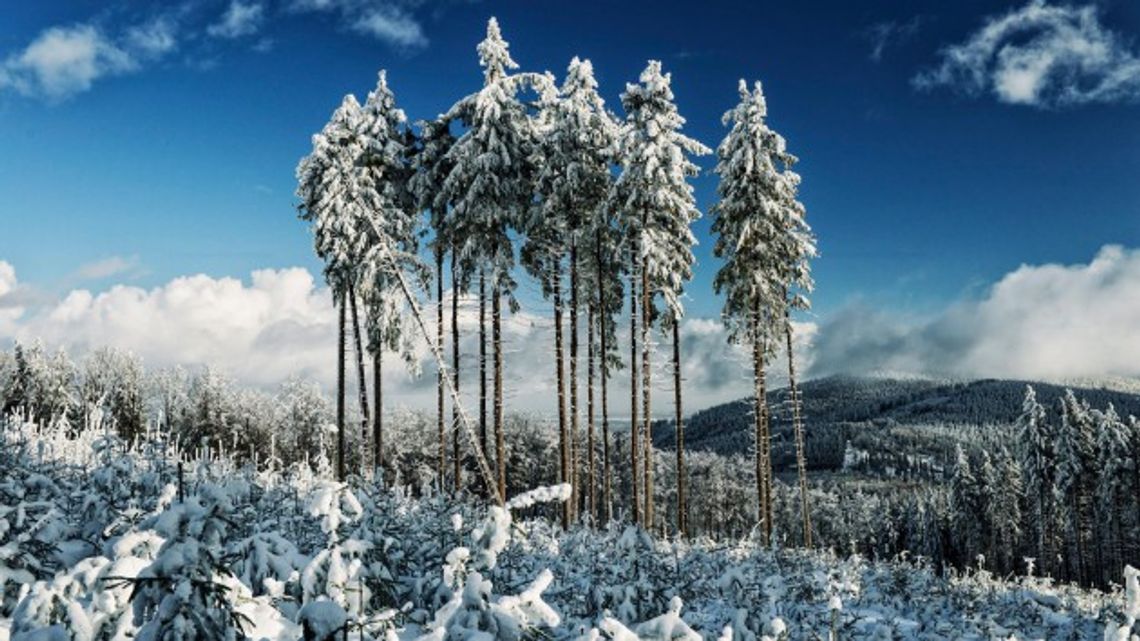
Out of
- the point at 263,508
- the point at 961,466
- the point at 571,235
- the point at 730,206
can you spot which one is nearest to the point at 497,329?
the point at 571,235

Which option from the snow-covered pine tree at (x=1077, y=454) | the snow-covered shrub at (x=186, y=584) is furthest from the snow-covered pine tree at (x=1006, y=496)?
the snow-covered shrub at (x=186, y=584)

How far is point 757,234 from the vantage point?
2528 cm

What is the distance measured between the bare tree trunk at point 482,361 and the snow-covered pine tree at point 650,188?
5315mm

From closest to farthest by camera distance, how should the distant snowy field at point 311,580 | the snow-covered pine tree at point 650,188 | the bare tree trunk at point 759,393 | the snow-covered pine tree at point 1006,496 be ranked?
the distant snowy field at point 311,580, the snow-covered pine tree at point 650,188, the bare tree trunk at point 759,393, the snow-covered pine tree at point 1006,496

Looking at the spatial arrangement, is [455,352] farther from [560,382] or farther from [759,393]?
[759,393]

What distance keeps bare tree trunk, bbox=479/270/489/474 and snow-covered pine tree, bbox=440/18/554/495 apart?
2.22 ft

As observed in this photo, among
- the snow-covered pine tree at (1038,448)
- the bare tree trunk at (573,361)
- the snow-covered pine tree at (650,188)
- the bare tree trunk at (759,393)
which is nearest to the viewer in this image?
the snow-covered pine tree at (650,188)

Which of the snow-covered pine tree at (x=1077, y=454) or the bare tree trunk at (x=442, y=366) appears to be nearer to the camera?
the bare tree trunk at (x=442, y=366)

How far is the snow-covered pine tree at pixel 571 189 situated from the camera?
23750 mm

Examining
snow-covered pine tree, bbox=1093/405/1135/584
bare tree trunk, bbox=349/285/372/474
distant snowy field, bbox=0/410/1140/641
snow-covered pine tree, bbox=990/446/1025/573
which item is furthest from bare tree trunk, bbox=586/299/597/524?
snow-covered pine tree, bbox=990/446/1025/573

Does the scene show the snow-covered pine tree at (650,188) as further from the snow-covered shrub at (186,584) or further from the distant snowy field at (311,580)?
the snow-covered shrub at (186,584)

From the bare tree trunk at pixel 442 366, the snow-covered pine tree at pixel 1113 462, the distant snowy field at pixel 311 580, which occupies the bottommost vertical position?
the snow-covered pine tree at pixel 1113 462

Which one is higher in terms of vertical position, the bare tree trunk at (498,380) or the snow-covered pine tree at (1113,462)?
the bare tree trunk at (498,380)

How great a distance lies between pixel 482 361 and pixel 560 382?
3337 mm
